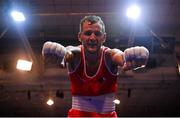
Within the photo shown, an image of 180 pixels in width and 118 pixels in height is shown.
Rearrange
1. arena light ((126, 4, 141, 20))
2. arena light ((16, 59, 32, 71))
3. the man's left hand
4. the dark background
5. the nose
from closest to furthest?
the man's left hand
the nose
arena light ((126, 4, 141, 20))
the dark background
arena light ((16, 59, 32, 71))

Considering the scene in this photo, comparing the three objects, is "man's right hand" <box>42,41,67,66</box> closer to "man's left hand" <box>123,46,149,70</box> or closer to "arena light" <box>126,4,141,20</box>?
"man's left hand" <box>123,46,149,70</box>

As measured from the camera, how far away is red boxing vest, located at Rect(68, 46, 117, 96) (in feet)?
7.95

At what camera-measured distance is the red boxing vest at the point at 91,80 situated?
242cm

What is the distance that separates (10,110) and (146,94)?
15.4 feet

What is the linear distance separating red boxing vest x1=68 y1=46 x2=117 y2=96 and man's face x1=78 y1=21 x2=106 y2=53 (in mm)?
85

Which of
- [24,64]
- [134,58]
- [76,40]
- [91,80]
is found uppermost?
[76,40]

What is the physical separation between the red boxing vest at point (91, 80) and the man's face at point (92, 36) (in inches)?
3.3

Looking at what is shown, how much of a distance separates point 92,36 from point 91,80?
32cm

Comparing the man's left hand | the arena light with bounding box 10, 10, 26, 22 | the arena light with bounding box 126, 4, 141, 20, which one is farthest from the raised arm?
the arena light with bounding box 10, 10, 26, 22

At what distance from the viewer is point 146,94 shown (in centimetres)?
934

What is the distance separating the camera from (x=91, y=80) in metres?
2.42

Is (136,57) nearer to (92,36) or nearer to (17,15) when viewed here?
(92,36)

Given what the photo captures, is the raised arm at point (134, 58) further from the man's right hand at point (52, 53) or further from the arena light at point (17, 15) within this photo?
the arena light at point (17, 15)

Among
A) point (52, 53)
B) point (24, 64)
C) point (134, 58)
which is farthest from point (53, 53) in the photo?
point (24, 64)
